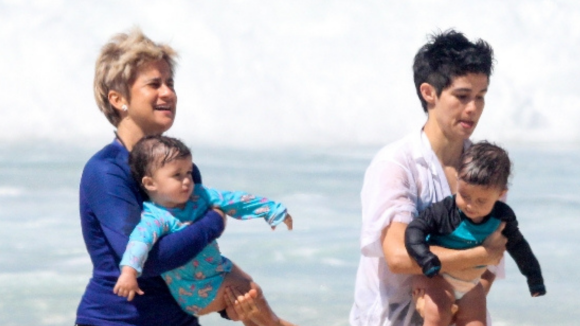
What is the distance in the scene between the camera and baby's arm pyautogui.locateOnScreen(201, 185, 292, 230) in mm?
3969

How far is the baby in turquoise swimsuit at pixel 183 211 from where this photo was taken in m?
3.79

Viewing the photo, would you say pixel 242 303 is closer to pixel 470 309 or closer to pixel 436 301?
pixel 436 301

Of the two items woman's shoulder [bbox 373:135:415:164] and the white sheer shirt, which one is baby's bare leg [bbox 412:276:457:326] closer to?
the white sheer shirt

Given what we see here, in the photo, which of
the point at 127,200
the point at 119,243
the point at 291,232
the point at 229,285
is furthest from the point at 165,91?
the point at 291,232

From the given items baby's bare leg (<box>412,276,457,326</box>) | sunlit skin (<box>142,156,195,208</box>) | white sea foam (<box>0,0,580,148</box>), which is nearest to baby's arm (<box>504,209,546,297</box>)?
baby's bare leg (<box>412,276,457,326</box>)

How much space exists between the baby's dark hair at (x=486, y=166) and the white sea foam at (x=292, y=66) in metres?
10.1

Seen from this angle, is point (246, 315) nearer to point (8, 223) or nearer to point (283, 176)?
point (8, 223)

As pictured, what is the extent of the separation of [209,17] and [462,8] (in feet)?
11.3

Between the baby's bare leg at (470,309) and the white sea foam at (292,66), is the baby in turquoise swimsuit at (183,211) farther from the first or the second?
the white sea foam at (292,66)

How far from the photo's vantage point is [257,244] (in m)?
9.42

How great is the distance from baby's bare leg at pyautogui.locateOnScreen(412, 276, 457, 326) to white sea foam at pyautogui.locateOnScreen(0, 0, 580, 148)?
996 cm

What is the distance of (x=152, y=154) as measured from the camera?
3799 millimetres

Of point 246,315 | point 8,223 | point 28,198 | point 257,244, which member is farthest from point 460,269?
point 28,198

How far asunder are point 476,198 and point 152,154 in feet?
3.48
